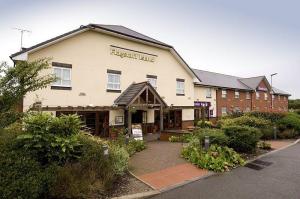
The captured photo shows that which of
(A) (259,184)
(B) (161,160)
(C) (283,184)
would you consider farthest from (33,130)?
(C) (283,184)

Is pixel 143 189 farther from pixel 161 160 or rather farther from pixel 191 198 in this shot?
pixel 161 160

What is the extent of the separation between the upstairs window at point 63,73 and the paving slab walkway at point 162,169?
7.25 meters

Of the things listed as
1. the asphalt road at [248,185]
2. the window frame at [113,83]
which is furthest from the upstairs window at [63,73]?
the asphalt road at [248,185]

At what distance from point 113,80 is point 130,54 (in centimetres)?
273

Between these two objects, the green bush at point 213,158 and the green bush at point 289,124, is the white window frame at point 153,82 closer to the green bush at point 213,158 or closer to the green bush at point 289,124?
the green bush at point 213,158

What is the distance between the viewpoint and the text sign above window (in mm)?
19625

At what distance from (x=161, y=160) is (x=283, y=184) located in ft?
17.2

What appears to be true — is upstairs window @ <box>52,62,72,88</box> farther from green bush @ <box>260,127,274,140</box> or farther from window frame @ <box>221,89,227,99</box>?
window frame @ <box>221,89,227,99</box>

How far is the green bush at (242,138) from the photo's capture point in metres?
13.8

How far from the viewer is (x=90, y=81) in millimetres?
18125

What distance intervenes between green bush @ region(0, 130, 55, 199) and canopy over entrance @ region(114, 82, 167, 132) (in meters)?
10.8

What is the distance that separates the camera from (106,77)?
1909 centimetres

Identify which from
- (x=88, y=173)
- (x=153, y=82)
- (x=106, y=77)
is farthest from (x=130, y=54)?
(x=88, y=173)

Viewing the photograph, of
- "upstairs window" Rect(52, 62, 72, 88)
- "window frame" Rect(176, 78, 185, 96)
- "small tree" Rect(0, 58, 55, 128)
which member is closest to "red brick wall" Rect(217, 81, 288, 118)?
"window frame" Rect(176, 78, 185, 96)
